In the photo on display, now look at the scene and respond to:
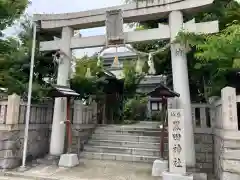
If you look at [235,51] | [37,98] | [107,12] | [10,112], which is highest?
[107,12]

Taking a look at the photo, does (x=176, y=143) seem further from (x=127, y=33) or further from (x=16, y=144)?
(x=16, y=144)

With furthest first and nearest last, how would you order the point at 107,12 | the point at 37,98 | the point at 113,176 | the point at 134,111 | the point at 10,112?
1. the point at 134,111
2. the point at 37,98
3. the point at 107,12
4. the point at 10,112
5. the point at 113,176

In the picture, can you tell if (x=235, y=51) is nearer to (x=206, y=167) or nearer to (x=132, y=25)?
(x=206, y=167)

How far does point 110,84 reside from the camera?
15133 mm

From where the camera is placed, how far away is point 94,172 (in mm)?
7543

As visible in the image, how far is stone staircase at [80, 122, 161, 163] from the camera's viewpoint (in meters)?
9.26

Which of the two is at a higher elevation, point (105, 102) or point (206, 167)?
point (105, 102)

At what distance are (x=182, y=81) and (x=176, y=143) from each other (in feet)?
8.62

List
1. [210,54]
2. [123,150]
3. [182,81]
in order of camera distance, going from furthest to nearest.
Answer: [123,150] < [182,81] < [210,54]

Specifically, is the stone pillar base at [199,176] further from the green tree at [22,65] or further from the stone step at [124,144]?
the green tree at [22,65]

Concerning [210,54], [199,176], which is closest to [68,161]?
[199,176]

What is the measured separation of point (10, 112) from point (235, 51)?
768 centimetres

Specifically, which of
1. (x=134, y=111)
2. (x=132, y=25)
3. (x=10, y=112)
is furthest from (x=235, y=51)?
(x=134, y=111)

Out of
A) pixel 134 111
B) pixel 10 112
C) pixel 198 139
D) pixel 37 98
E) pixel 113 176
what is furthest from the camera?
→ pixel 134 111
